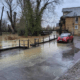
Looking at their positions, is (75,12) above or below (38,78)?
→ above

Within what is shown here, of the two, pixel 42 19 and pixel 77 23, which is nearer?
pixel 42 19

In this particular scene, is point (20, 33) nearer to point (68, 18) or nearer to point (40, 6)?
point (40, 6)

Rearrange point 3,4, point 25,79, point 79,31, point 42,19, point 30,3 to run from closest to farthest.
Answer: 1. point 25,79
2. point 30,3
3. point 42,19
4. point 3,4
5. point 79,31

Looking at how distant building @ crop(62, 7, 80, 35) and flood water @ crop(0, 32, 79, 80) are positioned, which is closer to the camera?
flood water @ crop(0, 32, 79, 80)

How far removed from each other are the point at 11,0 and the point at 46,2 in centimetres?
1257

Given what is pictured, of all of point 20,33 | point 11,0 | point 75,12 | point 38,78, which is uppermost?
point 11,0

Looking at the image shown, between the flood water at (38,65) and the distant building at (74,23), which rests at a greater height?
the distant building at (74,23)

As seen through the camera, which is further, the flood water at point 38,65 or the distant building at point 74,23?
the distant building at point 74,23

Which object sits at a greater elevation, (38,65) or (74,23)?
(74,23)

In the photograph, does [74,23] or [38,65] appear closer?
[38,65]

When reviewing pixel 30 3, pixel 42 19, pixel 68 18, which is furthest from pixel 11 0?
pixel 68 18

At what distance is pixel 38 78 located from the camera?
492cm

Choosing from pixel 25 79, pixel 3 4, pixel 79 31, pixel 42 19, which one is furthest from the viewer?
pixel 79 31

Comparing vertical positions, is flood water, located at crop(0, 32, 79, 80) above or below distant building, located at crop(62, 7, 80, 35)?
below
